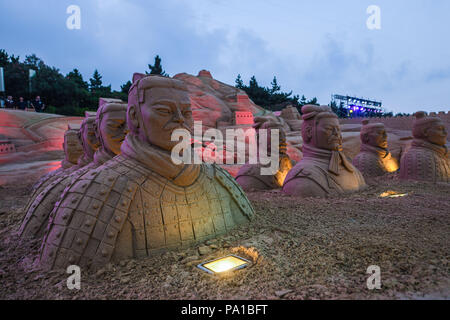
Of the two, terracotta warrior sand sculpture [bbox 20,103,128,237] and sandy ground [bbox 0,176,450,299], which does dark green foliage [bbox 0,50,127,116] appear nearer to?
terracotta warrior sand sculpture [bbox 20,103,128,237]

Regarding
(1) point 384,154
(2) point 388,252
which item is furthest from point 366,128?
(2) point 388,252

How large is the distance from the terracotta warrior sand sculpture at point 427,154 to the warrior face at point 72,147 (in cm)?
807

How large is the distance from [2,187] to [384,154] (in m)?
12.0

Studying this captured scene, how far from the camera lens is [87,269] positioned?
229 centimetres

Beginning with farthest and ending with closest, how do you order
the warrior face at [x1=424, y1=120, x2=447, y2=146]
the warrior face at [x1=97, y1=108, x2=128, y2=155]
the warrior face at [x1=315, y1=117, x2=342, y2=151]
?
1. the warrior face at [x1=424, y1=120, x2=447, y2=146]
2. the warrior face at [x1=315, y1=117, x2=342, y2=151]
3. the warrior face at [x1=97, y1=108, x2=128, y2=155]

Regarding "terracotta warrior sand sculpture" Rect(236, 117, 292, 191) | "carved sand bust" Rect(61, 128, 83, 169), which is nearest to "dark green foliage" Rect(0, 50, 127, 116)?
"carved sand bust" Rect(61, 128, 83, 169)

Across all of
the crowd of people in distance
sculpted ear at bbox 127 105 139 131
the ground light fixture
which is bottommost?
the ground light fixture

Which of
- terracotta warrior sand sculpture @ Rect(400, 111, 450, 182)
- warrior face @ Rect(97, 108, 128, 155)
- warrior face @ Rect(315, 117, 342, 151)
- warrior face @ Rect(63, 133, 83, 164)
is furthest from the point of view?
terracotta warrior sand sculpture @ Rect(400, 111, 450, 182)

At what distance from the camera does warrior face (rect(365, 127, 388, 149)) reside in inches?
335

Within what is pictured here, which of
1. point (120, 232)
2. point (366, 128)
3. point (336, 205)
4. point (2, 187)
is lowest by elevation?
point (2, 187)

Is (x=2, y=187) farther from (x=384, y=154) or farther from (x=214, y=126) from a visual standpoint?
(x=214, y=126)

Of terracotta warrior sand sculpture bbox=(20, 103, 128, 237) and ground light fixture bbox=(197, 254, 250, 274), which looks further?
terracotta warrior sand sculpture bbox=(20, 103, 128, 237)

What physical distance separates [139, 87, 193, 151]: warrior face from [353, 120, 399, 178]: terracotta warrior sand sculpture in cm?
730

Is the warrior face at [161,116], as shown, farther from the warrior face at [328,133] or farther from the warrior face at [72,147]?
the warrior face at [72,147]
